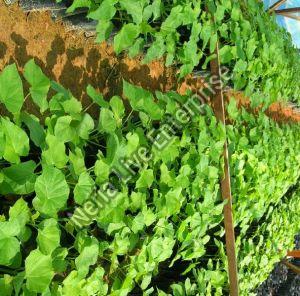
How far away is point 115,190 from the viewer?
3.98ft

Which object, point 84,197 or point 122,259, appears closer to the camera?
point 84,197

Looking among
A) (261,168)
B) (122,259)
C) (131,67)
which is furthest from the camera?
(261,168)

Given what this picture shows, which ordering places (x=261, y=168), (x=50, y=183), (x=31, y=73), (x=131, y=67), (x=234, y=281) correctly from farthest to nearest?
(x=261, y=168), (x=234, y=281), (x=131, y=67), (x=31, y=73), (x=50, y=183)

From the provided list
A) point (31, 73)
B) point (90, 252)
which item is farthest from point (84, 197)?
point (31, 73)

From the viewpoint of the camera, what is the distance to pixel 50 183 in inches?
33.3

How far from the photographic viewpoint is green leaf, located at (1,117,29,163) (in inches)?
33.2

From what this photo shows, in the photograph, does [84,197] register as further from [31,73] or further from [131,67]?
[131,67]

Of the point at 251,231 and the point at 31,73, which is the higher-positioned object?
the point at 31,73

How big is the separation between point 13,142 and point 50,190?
121 millimetres

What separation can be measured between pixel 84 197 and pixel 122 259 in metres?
0.51

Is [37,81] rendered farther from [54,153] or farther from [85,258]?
[85,258]

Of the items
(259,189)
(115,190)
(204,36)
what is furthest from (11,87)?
(259,189)

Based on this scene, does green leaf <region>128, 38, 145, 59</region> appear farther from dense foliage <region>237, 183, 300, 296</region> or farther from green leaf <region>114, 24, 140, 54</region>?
dense foliage <region>237, 183, 300, 296</region>

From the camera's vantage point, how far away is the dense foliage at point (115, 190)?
88cm
